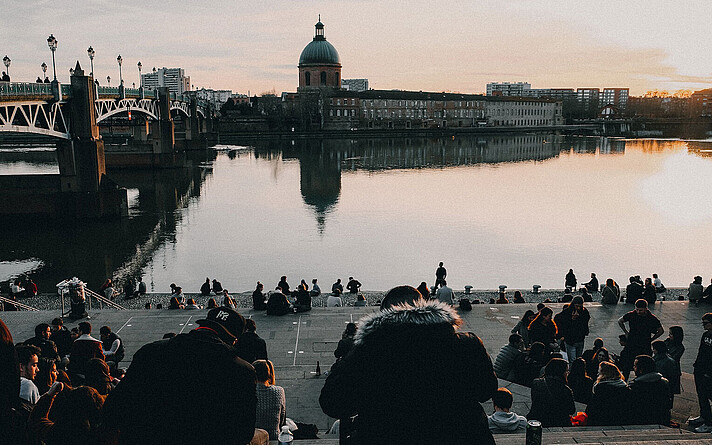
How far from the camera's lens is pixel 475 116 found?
14338 centimetres

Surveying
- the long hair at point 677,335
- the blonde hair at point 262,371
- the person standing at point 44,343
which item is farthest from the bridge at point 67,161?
the long hair at point 677,335

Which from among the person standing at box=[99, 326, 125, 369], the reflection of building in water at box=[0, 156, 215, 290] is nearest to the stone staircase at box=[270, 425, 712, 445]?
the person standing at box=[99, 326, 125, 369]

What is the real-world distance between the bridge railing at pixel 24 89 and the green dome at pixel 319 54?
99948 mm

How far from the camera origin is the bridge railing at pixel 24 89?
28.6 metres

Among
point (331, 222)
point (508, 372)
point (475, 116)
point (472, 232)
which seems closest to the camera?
point (508, 372)

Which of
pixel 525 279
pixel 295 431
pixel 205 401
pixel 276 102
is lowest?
pixel 525 279

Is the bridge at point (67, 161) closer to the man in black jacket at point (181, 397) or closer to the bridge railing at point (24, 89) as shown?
the bridge railing at point (24, 89)

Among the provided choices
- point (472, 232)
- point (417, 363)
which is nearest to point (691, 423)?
point (417, 363)

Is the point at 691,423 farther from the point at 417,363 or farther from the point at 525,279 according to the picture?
the point at 525,279

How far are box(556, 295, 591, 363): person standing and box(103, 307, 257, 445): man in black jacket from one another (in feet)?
22.3

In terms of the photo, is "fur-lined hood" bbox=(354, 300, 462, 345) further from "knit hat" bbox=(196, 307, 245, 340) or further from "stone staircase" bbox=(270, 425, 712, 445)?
"knit hat" bbox=(196, 307, 245, 340)

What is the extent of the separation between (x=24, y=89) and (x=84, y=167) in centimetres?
530

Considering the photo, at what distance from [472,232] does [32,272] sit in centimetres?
1973

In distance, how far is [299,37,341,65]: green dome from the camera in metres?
128
